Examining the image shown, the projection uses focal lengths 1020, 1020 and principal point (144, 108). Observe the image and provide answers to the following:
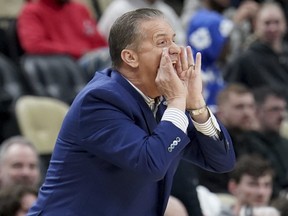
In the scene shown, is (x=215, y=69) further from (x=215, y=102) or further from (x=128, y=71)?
(x=128, y=71)

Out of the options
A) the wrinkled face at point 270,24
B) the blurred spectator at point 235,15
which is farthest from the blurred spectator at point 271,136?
the blurred spectator at point 235,15

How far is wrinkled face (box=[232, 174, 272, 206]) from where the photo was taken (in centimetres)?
605

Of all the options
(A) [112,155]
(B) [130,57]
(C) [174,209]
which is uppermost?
(B) [130,57]

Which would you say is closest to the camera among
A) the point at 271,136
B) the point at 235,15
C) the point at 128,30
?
the point at 128,30

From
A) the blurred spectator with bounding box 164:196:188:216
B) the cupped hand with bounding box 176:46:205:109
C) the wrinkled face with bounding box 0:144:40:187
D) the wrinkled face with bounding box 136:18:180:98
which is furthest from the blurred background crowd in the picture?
the wrinkled face with bounding box 136:18:180:98

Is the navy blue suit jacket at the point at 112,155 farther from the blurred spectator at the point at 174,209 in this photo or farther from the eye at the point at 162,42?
the blurred spectator at the point at 174,209

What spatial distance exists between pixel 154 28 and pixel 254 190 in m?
2.82

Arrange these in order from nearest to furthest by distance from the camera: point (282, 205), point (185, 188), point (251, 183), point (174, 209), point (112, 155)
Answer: point (112, 155), point (174, 209), point (185, 188), point (282, 205), point (251, 183)

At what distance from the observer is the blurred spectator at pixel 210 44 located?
789 cm

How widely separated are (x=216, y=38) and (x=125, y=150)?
4.83 meters

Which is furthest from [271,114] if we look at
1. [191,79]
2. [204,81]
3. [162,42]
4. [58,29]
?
[162,42]

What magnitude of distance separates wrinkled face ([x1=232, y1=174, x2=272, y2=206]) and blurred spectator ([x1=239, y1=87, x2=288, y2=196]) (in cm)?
65

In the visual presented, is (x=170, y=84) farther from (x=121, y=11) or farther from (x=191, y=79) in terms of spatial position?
(x=121, y=11)

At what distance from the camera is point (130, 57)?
344cm
